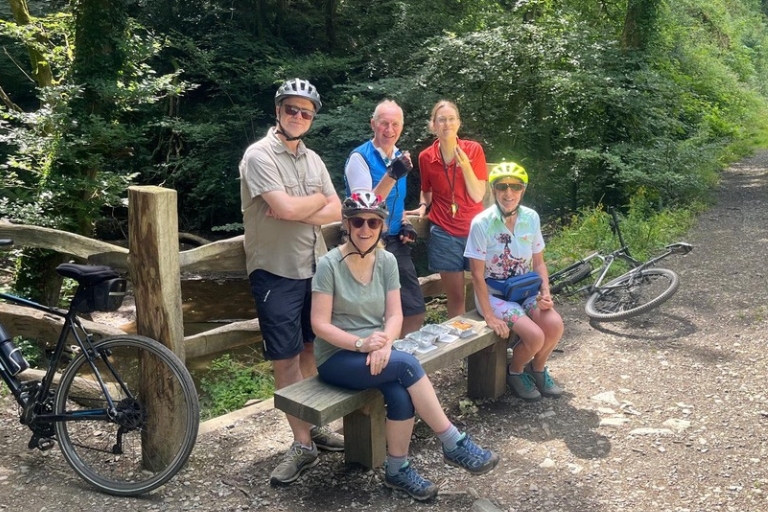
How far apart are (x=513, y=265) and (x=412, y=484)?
1.71 meters

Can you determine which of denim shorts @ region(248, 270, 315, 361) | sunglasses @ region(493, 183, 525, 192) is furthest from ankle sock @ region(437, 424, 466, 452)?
sunglasses @ region(493, 183, 525, 192)

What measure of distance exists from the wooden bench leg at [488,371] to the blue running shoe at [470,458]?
1.17m

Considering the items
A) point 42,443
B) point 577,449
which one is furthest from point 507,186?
point 42,443

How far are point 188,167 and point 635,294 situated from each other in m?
9.88

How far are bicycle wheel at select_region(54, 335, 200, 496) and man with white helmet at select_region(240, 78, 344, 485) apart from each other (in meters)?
0.54

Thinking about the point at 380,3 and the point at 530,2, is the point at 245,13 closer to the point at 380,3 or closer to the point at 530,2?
the point at 380,3

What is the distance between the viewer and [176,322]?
3.68 meters

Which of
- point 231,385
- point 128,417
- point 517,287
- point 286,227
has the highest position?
point 286,227

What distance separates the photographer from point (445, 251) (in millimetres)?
5074

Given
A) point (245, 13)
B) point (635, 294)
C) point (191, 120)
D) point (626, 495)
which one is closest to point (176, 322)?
point (626, 495)

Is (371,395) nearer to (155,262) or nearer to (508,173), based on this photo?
(155,262)

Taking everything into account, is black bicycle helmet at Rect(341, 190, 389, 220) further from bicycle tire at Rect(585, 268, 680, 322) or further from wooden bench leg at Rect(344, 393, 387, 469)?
bicycle tire at Rect(585, 268, 680, 322)

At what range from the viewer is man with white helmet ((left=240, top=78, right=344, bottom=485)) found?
361 cm

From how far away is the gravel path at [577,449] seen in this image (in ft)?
11.7
